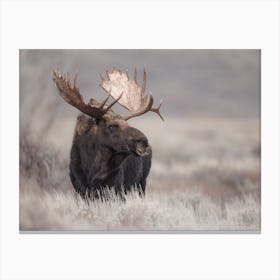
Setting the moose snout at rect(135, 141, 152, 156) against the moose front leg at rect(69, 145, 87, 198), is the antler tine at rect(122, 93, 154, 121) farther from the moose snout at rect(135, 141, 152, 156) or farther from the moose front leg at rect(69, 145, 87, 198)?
the moose front leg at rect(69, 145, 87, 198)

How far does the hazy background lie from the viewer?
19547 millimetres

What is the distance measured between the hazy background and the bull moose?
0.48ft

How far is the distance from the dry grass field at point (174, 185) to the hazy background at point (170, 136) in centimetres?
1

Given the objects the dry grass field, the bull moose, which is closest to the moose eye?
the bull moose

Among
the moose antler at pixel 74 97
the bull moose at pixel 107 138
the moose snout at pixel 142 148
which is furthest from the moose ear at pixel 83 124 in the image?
the moose snout at pixel 142 148

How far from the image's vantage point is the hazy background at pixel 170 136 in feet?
64.1

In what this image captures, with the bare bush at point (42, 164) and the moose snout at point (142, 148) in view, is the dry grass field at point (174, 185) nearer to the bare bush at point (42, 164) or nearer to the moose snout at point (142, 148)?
the bare bush at point (42, 164)

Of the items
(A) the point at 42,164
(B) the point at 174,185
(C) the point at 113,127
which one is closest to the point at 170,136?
(B) the point at 174,185

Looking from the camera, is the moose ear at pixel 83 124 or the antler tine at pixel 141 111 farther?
the moose ear at pixel 83 124

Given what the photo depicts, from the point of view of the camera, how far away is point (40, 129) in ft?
65.3

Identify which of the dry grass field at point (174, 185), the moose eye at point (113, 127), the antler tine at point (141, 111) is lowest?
the dry grass field at point (174, 185)
